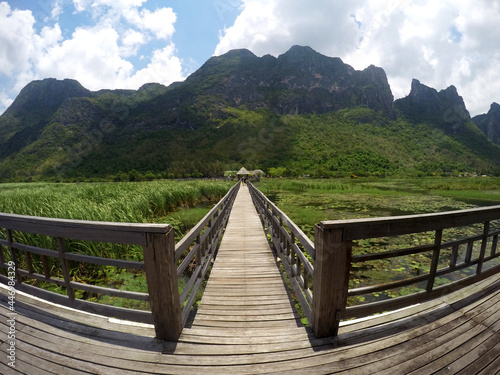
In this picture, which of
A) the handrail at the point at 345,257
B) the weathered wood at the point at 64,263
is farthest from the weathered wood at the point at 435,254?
the weathered wood at the point at 64,263

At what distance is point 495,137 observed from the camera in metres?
135

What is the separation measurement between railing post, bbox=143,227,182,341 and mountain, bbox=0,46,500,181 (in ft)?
185

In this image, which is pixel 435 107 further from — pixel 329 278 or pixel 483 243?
pixel 329 278

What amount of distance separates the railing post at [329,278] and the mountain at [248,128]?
55.9 meters

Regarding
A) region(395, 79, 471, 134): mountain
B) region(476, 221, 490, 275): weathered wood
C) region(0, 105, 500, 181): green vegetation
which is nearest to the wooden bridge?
region(476, 221, 490, 275): weathered wood

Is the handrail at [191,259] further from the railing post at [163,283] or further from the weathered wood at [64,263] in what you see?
the weathered wood at [64,263]

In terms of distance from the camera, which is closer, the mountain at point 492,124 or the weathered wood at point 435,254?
the weathered wood at point 435,254

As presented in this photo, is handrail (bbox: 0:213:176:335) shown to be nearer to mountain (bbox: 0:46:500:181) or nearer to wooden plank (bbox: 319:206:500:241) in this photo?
wooden plank (bbox: 319:206:500:241)

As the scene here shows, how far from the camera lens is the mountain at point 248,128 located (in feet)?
214

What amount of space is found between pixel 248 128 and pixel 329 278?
74.1m

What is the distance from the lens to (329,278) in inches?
67.7

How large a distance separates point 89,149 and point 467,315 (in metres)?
91.7

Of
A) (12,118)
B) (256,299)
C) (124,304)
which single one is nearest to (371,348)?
(256,299)

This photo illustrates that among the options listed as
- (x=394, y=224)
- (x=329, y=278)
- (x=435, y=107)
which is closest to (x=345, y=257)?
(x=329, y=278)
